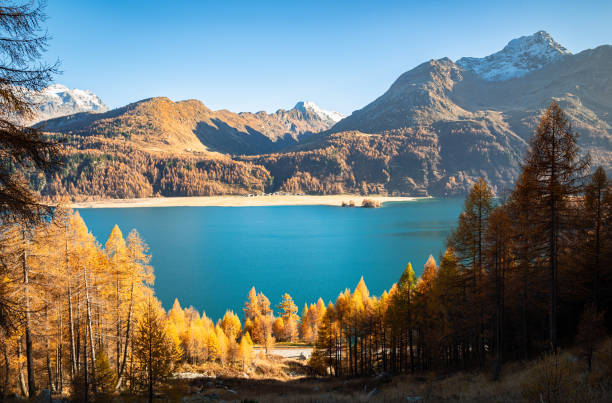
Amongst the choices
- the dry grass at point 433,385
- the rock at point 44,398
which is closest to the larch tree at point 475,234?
the dry grass at point 433,385

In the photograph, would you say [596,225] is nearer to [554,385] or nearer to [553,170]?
[553,170]

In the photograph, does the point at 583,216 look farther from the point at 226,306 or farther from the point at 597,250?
the point at 226,306

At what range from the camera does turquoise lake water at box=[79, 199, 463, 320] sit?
214ft

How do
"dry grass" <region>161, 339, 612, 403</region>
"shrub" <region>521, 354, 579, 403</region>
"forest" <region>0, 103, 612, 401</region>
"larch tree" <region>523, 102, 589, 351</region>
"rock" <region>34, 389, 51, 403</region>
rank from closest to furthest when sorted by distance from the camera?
"shrub" <region>521, 354, 579, 403</region> → "dry grass" <region>161, 339, 612, 403</region> → "rock" <region>34, 389, 51, 403</region> → "larch tree" <region>523, 102, 589, 351</region> → "forest" <region>0, 103, 612, 401</region>

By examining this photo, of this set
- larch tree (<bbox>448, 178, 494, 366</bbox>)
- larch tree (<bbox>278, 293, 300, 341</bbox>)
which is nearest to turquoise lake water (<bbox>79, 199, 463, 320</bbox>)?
larch tree (<bbox>278, 293, 300, 341</bbox>)

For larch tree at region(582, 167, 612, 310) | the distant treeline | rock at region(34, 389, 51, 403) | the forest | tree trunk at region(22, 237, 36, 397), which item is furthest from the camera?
larch tree at region(582, 167, 612, 310)

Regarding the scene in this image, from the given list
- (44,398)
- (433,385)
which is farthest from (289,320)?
(44,398)

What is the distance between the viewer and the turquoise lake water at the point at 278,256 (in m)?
65.3

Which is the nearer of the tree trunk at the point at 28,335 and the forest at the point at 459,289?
the tree trunk at the point at 28,335

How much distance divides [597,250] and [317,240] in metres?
95.4

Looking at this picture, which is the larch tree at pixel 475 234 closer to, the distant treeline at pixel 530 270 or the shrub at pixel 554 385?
the distant treeline at pixel 530 270

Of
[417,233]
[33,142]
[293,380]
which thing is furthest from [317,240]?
[33,142]

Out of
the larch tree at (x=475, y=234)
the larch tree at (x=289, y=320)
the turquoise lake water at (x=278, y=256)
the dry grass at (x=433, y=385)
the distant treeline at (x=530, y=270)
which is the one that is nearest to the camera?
the dry grass at (x=433, y=385)

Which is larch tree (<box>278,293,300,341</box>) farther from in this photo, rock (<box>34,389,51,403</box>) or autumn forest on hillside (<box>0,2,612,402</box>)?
rock (<box>34,389,51,403</box>)
